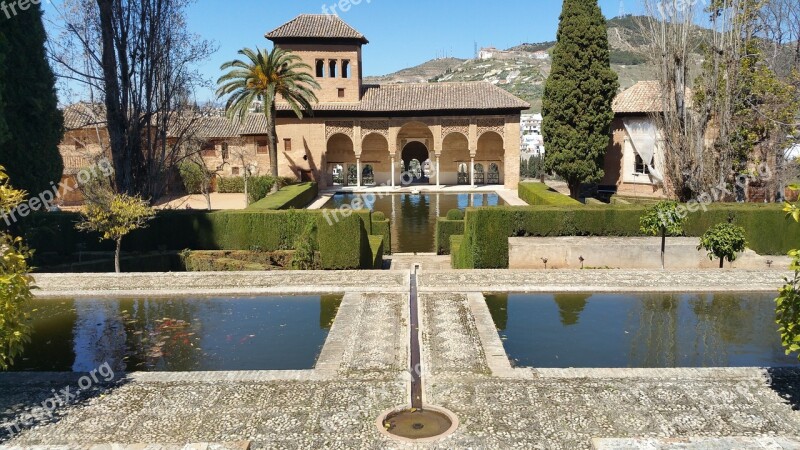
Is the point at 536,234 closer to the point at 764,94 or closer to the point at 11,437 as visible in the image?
the point at 764,94

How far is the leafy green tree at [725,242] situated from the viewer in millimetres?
13469

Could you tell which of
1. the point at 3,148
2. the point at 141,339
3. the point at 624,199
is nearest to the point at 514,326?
the point at 141,339

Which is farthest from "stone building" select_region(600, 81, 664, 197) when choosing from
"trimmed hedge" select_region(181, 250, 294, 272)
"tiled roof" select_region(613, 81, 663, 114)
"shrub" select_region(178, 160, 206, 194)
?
"shrub" select_region(178, 160, 206, 194)

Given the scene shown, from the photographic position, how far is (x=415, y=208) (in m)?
28.2

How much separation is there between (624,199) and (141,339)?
73.0ft

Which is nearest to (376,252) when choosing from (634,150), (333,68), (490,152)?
(634,150)

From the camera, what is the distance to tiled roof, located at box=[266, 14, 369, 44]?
34.0 m

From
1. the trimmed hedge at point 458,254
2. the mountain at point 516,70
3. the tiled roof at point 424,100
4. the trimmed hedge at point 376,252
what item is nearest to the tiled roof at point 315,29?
the tiled roof at point 424,100

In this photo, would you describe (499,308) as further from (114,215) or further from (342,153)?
(342,153)

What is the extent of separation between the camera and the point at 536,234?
16.7m

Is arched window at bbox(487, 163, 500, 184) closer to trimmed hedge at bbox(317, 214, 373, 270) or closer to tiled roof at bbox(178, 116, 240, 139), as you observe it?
tiled roof at bbox(178, 116, 240, 139)

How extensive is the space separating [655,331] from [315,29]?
29.5 metres

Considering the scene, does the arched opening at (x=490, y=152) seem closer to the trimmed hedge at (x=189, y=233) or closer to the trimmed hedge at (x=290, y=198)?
the trimmed hedge at (x=290, y=198)

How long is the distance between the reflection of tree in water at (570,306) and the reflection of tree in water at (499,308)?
3.13 ft
